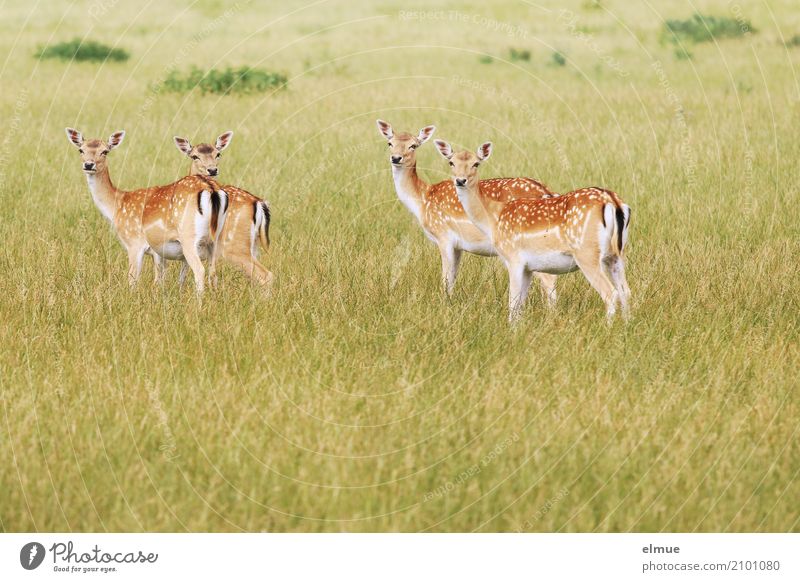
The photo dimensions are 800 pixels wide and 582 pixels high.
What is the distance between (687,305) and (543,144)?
25.7ft

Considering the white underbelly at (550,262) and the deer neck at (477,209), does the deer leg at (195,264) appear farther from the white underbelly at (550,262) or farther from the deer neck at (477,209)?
the white underbelly at (550,262)

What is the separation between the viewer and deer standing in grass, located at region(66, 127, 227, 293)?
933cm

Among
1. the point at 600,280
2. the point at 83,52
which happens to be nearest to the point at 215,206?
the point at 600,280

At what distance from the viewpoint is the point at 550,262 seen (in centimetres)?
861

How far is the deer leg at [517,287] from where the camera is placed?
8.55 m

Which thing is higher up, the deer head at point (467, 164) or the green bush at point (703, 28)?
the green bush at point (703, 28)

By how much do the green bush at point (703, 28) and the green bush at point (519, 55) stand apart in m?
3.03

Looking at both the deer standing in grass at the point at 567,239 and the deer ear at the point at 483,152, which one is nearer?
the deer standing in grass at the point at 567,239

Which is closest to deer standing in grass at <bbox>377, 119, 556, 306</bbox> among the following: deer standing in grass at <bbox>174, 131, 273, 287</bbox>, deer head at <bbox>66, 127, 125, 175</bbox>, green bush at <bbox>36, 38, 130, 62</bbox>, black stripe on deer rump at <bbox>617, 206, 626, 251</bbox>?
black stripe on deer rump at <bbox>617, 206, 626, 251</bbox>

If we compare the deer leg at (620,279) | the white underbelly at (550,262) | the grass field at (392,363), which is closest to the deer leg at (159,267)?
the grass field at (392,363)

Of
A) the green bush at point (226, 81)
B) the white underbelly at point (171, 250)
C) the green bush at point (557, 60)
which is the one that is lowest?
the white underbelly at point (171, 250)

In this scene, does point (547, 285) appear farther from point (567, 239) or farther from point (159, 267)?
point (159, 267)

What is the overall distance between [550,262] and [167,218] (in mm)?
3044

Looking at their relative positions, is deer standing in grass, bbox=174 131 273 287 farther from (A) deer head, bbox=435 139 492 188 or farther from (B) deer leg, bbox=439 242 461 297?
(A) deer head, bbox=435 139 492 188
